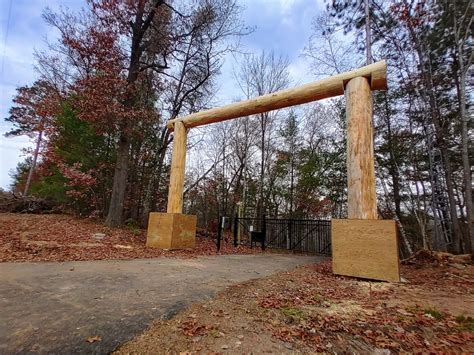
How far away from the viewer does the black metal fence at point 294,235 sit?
427 inches

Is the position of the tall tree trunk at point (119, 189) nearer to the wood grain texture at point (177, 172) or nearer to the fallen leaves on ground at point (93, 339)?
the wood grain texture at point (177, 172)

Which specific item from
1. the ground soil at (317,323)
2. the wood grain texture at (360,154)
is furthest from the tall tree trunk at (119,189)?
the wood grain texture at (360,154)

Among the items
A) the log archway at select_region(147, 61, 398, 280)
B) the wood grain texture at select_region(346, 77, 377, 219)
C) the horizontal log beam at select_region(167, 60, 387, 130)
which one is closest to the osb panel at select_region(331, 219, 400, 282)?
the log archway at select_region(147, 61, 398, 280)

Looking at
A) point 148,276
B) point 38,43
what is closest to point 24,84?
point 38,43

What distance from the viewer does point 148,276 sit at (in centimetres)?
388

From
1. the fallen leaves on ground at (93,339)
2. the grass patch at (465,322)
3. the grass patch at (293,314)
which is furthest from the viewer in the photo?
the grass patch at (293,314)

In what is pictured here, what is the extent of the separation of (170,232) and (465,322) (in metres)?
6.13

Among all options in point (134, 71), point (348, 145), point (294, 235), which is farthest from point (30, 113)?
point (348, 145)

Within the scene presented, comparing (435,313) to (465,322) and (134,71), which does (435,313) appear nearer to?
(465,322)

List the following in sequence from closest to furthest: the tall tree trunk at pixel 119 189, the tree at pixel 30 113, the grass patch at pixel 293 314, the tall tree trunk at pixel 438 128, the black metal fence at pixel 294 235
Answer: the grass patch at pixel 293 314
the tall tree trunk at pixel 438 128
the tall tree trunk at pixel 119 189
the black metal fence at pixel 294 235
the tree at pixel 30 113

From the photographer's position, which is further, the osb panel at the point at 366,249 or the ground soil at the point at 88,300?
the osb panel at the point at 366,249

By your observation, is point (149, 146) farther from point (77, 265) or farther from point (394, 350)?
point (394, 350)

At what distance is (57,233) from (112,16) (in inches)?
312

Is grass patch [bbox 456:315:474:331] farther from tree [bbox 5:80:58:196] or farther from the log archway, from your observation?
tree [bbox 5:80:58:196]
